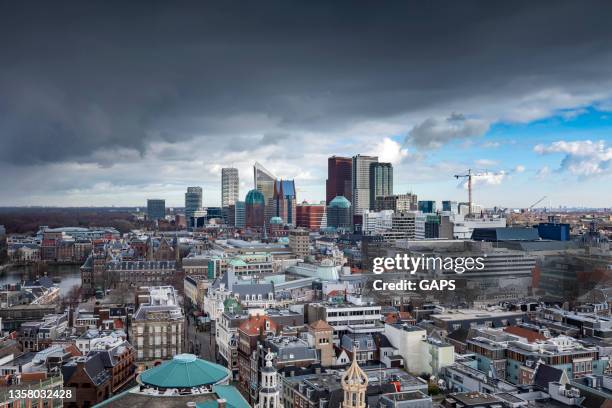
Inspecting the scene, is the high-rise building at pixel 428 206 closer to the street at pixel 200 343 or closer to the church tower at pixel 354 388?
the street at pixel 200 343

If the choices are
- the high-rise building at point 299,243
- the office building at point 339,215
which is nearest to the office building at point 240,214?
the office building at point 339,215

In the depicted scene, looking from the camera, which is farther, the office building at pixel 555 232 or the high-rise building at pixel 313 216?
the high-rise building at pixel 313 216

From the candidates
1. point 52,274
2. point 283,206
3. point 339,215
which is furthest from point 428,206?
point 52,274

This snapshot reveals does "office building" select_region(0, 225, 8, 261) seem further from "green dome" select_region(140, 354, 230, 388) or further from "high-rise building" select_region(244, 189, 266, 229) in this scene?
"green dome" select_region(140, 354, 230, 388)

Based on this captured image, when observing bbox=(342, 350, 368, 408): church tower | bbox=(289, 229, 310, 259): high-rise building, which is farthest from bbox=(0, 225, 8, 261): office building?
bbox=(342, 350, 368, 408): church tower

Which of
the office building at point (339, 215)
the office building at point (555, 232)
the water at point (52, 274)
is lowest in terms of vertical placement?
the water at point (52, 274)

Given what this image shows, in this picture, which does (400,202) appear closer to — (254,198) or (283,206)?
(283,206)
